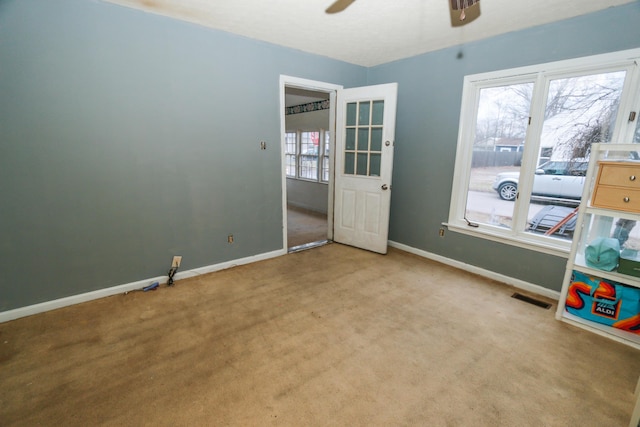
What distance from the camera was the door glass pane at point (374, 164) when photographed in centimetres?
362

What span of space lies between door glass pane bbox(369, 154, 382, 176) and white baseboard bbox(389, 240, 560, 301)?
1101 millimetres

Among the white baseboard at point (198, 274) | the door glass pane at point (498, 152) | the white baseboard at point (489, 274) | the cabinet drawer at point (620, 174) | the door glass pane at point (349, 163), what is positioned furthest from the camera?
the door glass pane at point (349, 163)

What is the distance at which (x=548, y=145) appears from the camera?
2.67 meters

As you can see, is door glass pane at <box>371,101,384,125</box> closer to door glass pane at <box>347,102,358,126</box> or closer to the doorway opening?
door glass pane at <box>347,102,358,126</box>

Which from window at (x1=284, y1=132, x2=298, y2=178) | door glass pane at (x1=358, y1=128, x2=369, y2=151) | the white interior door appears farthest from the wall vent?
window at (x1=284, y1=132, x2=298, y2=178)

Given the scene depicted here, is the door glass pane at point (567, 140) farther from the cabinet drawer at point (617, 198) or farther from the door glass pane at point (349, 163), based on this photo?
the door glass pane at point (349, 163)

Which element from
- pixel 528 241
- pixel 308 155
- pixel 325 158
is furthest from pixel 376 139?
pixel 308 155

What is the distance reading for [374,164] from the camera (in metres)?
3.67

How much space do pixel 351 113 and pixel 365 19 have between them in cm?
134

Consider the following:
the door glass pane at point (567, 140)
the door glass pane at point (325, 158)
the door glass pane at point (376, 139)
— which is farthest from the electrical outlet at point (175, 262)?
the door glass pane at point (325, 158)

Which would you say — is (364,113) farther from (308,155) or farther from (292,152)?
(292,152)

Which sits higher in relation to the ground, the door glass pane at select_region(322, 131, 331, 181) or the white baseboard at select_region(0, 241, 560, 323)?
the door glass pane at select_region(322, 131, 331, 181)

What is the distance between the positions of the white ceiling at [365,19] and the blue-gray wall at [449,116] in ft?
0.43

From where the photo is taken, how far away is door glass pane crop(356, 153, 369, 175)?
3758 millimetres
